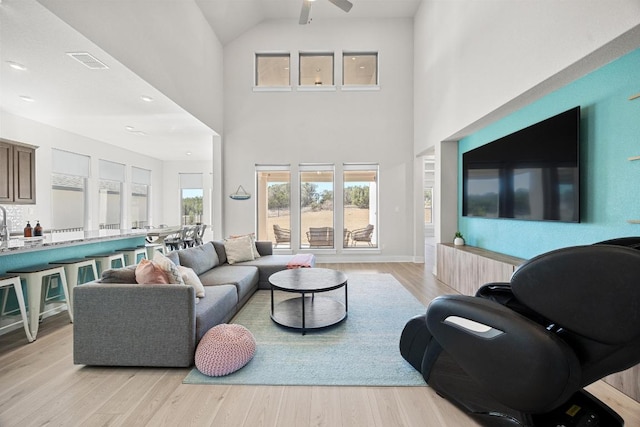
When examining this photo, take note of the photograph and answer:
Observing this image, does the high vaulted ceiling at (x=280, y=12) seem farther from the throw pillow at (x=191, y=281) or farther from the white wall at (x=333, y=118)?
the throw pillow at (x=191, y=281)

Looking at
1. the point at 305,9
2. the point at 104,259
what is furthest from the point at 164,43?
the point at 104,259

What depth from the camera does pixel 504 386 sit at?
136 cm

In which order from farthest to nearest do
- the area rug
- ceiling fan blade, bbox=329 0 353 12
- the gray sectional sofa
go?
ceiling fan blade, bbox=329 0 353 12 → the gray sectional sofa → the area rug

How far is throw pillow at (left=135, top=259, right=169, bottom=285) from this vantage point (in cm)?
237

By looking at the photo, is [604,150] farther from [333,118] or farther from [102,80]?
[102,80]

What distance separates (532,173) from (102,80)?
214 inches

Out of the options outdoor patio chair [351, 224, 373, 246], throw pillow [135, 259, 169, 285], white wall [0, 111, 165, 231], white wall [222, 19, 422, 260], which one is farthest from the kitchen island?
outdoor patio chair [351, 224, 373, 246]

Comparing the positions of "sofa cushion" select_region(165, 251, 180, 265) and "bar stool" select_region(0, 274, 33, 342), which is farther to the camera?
"sofa cushion" select_region(165, 251, 180, 265)

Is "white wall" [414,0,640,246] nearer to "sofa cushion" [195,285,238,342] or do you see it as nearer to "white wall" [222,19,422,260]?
"white wall" [222,19,422,260]

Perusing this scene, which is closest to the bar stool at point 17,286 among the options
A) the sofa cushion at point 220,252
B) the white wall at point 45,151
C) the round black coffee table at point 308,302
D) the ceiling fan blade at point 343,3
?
the sofa cushion at point 220,252

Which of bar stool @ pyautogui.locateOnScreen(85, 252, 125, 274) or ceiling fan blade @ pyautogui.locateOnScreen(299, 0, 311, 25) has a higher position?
ceiling fan blade @ pyautogui.locateOnScreen(299, 0, 311, 25)

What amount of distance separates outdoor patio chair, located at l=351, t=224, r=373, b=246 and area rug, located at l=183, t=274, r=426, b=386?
337 centimetres

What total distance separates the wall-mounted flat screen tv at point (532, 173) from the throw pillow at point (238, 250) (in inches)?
142

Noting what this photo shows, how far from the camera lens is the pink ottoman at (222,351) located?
2172mm
